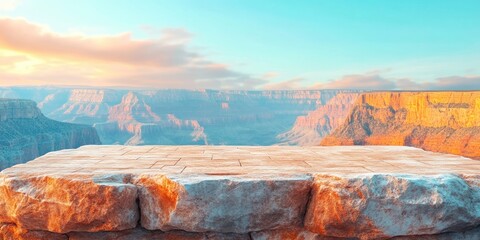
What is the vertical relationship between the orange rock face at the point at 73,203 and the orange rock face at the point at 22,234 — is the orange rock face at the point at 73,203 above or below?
above

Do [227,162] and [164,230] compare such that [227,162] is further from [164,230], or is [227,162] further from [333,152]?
[333,152]

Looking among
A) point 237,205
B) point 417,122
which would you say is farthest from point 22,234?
point 417,122

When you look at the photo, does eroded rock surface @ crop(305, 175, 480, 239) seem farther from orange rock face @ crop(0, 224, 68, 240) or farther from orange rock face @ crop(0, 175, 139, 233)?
orange rock face @ crop(0, 224, 68, 240)

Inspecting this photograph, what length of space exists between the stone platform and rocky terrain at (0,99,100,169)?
62.3 m

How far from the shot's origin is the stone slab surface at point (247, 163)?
3.70 m

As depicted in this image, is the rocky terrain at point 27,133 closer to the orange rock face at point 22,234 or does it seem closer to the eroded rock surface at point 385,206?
the orange rock face at point 22,234

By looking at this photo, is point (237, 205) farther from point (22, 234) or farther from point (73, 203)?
point (22, 234)

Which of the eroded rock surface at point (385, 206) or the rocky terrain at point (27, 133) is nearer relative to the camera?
the eroded rock surface at point (385, 206)

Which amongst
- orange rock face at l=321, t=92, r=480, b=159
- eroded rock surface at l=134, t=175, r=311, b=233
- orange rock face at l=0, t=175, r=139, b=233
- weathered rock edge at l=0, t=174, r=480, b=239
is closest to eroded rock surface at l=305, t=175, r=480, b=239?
weathered rock edge at l=0, t=174, r=480, b=239

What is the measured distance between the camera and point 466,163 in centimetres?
437

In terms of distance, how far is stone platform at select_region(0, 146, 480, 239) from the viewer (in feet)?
10.3

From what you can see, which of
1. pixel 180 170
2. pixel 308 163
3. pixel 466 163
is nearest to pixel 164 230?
pixel 180 170

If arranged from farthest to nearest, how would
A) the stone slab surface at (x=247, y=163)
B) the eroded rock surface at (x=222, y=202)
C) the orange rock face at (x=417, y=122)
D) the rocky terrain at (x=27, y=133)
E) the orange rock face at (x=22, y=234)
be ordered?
the orange rock face at (x=417, y=122) → the rocky terrain at (x=27, y=133) → the stone slab surface at (x=247, y=163) → the orange rock face at (x=22, y=234) → the eroded rock surface at (x=222, y=202)

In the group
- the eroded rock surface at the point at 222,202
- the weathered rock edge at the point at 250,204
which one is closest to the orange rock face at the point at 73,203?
the weathered rock edge at the point at 250,204
